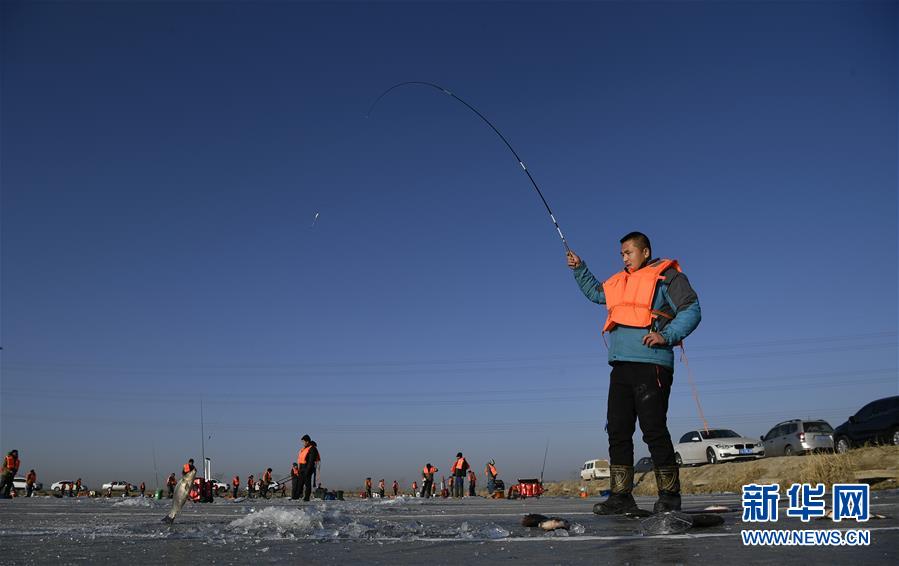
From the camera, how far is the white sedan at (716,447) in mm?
25219

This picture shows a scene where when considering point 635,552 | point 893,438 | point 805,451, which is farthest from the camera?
point 805,451

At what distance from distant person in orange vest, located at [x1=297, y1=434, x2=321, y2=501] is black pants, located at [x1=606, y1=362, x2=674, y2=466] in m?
13.3

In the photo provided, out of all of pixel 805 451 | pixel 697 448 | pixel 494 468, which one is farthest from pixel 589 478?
pixel 805 451

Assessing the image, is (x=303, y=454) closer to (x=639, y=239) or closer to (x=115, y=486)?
(x=639, y=239)

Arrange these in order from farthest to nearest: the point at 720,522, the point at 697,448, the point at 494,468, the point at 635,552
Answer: the point at 494,468
the point at 697,448
the point at 720,522
the point at 635,552

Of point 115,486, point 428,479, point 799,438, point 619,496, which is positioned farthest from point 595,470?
point 115,486

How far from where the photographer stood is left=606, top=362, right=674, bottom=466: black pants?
4953mm

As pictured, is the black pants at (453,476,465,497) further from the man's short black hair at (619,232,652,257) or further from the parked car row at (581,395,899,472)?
the man's short black hair at (619,232,652,257)

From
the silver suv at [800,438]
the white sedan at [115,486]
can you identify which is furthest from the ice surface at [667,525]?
the white sedan at [115,486]

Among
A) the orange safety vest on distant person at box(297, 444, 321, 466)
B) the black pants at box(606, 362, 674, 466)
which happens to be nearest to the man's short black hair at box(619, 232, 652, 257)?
the black pants at box(606, 362, 674, 466)

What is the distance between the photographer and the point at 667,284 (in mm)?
5305

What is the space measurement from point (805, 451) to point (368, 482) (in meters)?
26.1

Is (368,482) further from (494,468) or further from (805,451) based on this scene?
(805,451)

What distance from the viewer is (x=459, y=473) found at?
29859 millimetres
